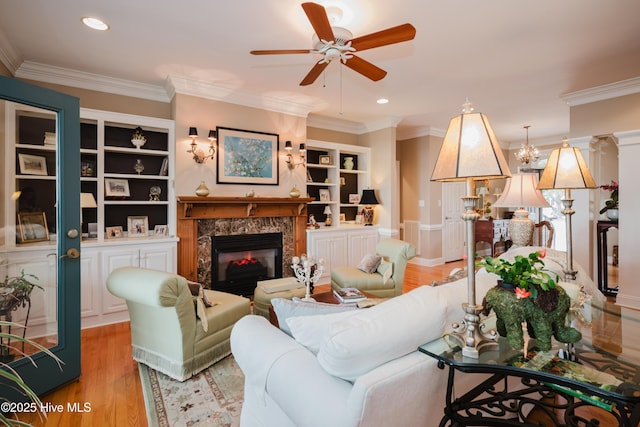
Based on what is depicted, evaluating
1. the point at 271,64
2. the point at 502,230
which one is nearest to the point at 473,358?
the point at 271,64

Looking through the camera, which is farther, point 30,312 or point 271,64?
point 271,64

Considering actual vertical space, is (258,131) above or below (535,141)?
below

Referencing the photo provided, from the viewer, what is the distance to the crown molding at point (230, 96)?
3.80 m

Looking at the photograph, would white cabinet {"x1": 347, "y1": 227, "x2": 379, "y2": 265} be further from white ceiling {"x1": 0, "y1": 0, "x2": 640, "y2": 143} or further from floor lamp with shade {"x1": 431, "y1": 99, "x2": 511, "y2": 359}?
floor lamp with shade {"x1": 431, "y1": 99, "x2": 511, "y2": 359}

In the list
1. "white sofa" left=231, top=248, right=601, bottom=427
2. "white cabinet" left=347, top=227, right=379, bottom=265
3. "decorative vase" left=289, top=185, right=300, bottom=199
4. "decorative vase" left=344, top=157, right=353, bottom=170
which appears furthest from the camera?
"decorative vase" left=344, top=157, right=353, bottom=170

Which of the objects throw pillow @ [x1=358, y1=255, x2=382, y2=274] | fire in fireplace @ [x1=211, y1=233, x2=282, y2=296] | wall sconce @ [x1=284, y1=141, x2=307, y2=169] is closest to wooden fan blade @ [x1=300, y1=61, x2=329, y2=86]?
wall sconce @ [x1=284, y1=141, x2=307, y2=169]

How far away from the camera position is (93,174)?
144 inches

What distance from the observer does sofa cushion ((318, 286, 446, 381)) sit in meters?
1.08

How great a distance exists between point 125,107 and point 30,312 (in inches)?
106

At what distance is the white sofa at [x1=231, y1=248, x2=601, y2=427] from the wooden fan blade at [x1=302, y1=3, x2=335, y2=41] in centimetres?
164

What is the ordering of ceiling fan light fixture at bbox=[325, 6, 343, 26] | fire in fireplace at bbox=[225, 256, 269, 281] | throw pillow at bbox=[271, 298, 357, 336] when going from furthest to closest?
fire in fireplace at bbox=[225, 256, 269, 281] < ceiling fan light fixture at bbox=[325, 6, 343, 26] < throw pillow at bbox=[271, 298, 357, 336]

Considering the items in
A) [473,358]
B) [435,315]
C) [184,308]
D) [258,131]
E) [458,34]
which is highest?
[458,34]

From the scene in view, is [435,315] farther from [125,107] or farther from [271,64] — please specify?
[125,107]

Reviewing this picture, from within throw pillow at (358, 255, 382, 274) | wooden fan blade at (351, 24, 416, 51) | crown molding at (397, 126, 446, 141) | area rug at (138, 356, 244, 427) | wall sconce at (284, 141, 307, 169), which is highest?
crown molding at (397, 126, 446, 141)
